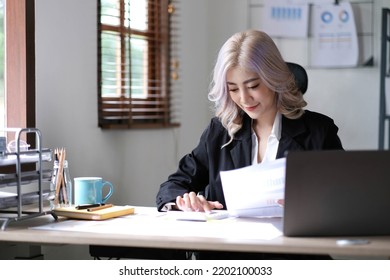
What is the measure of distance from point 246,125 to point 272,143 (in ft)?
0.42

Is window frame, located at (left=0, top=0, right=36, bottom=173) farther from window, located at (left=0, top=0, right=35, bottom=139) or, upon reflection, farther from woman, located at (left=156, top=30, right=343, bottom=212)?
woman, located at (left=156, top=30, right=343, bottom=212)

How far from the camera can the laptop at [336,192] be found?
1783 millimetres

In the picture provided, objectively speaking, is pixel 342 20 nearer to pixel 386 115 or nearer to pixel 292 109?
pixel 386 115

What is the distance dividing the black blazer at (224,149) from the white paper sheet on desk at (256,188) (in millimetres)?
339

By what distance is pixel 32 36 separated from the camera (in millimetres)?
2990

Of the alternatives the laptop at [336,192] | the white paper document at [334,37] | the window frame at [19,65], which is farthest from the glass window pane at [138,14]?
the laptop at [336,192]

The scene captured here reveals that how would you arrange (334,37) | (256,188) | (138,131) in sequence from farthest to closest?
1. (334,37)
2. (138,131)
3. (256,188)

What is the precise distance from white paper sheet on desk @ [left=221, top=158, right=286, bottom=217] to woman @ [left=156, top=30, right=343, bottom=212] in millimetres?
210

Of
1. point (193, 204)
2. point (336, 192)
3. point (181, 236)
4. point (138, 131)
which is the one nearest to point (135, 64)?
point (138, 131)

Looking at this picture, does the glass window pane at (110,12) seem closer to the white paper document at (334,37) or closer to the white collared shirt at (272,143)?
the white collared shirt at (272,143)

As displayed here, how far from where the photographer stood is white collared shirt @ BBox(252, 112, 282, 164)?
8.25 ft

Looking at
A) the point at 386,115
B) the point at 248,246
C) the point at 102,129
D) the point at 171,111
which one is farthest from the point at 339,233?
the point at 386,115

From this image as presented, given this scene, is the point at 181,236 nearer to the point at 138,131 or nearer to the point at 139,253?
the point at 139,253

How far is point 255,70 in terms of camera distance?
95.3 inches
